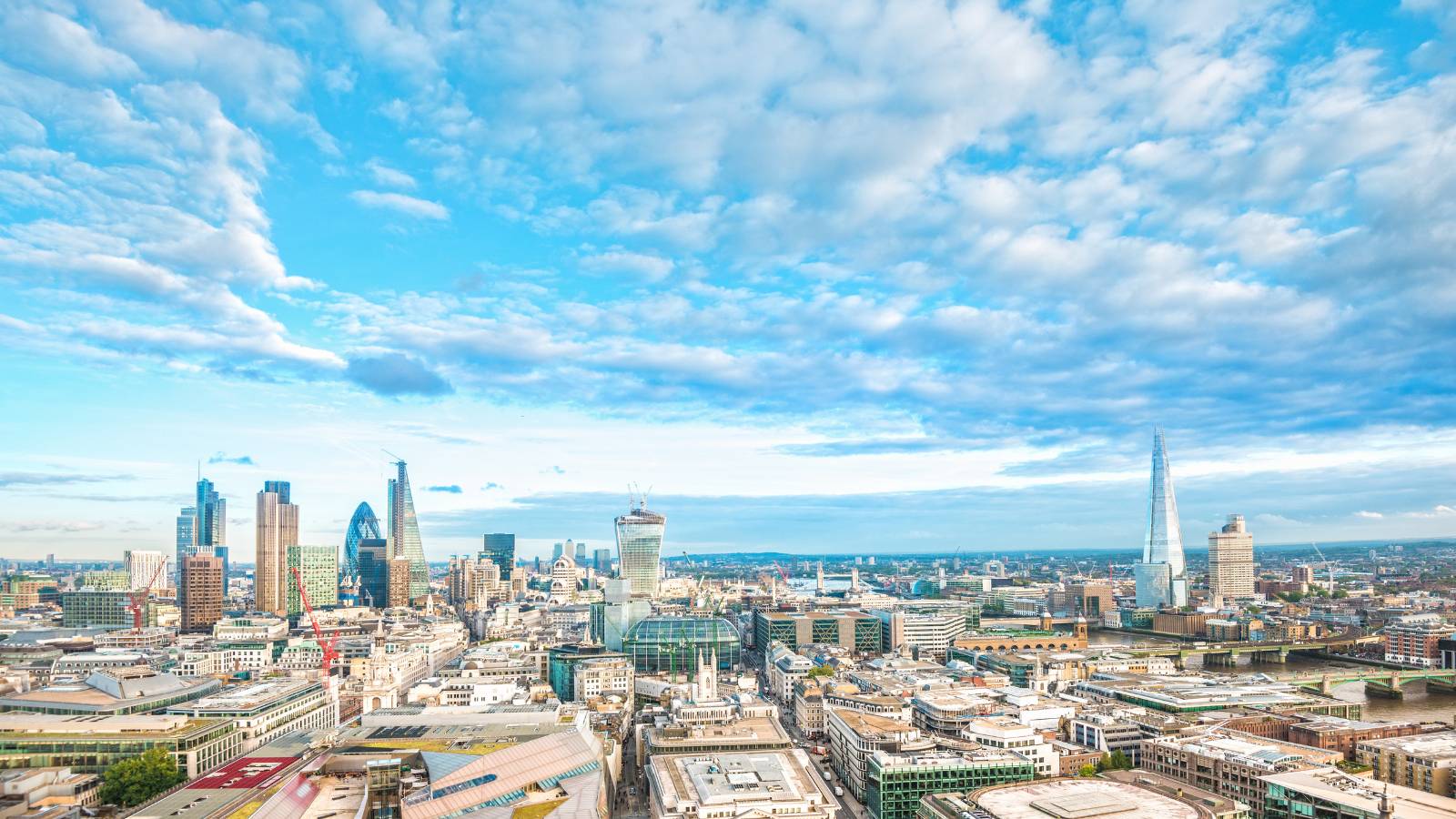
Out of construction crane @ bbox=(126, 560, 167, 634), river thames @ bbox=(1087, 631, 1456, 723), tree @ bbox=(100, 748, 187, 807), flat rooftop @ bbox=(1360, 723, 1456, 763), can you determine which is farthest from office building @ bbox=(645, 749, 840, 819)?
construction crane @ bbox=(126, 560, 167, 634)

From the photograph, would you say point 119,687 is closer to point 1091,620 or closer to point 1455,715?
point 1455,715

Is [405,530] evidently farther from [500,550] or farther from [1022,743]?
[1022,743]

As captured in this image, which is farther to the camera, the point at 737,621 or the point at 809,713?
the point at 737,621

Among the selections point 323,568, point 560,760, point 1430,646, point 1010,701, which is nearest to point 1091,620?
point 1430,646

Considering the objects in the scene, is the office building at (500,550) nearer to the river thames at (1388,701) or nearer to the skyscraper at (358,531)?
the skyscraper at (358,531)

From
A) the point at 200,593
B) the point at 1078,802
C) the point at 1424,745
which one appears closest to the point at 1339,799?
the point at 1078,802

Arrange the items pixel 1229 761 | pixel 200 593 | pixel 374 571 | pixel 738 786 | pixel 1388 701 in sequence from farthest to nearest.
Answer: pixel 374 571, pixel 200 593, pixel 1388 701, pixel 1229 761, pixel 738 786
